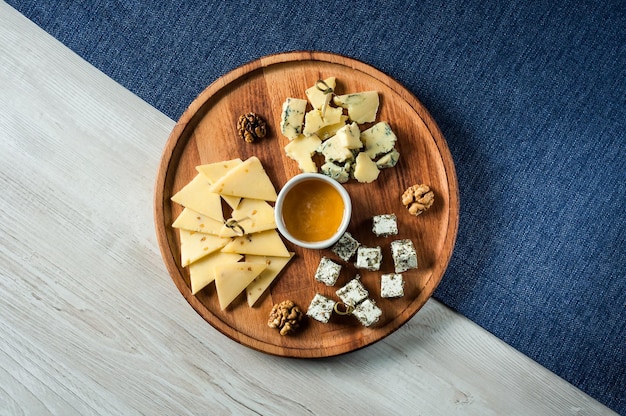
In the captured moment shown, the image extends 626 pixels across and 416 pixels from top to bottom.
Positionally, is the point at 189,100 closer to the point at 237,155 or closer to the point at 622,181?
the point at 237,155

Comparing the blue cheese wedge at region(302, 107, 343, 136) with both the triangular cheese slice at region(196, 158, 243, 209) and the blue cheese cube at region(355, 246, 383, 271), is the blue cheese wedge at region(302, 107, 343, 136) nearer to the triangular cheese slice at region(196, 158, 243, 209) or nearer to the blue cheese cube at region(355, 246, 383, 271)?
the triangular cheese slice at region(196, 158, 243, 209)

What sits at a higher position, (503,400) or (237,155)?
(237,155)

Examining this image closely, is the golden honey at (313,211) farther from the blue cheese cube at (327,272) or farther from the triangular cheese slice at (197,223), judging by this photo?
the triangular cheese slice at (197,223)

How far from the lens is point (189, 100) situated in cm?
175

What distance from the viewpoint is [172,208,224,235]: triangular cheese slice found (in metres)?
1.48

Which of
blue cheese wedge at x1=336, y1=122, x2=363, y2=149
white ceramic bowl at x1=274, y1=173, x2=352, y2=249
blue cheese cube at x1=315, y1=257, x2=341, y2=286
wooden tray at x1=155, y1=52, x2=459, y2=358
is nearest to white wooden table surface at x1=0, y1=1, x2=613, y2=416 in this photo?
wooden tray at x1=155, y1=52, x2=459, y2=358

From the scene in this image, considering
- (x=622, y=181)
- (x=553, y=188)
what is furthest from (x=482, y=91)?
(x=622, y=181)

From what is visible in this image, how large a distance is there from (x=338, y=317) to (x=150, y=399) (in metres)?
0.66

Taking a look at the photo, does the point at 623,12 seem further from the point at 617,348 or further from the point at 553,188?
the point at 617,348

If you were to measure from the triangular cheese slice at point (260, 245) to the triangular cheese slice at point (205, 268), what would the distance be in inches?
0.9

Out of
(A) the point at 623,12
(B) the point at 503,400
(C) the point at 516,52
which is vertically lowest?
(B) the point at 503,400

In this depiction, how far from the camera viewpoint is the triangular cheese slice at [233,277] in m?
1.46

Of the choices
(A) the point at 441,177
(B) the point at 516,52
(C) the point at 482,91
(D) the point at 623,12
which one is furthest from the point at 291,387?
(D) the point at 623,12

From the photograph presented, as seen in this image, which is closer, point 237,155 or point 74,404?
point 237,155
